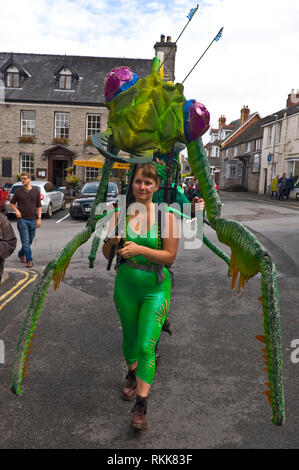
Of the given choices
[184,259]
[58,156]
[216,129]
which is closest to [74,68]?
[58,156]

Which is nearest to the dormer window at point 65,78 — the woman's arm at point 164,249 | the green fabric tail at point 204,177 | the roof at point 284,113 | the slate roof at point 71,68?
the slate roof at point 71,68

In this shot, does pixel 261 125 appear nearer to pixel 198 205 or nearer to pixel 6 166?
pixel 6 166

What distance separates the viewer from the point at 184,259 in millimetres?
8188

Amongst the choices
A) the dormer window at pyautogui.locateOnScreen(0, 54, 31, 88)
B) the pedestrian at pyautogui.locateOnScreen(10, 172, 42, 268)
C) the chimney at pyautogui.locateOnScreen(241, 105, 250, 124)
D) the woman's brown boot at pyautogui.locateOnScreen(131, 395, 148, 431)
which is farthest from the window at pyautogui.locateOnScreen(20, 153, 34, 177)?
the chimney at pyautogui.locateOnScreen(241, 105, 250, 124)

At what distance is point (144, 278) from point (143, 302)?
0.60 ft

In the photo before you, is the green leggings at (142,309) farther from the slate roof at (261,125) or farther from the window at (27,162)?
the slate roof at (261,125)

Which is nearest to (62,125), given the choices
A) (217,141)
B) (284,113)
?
(284,113)

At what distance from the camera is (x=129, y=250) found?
2.42m

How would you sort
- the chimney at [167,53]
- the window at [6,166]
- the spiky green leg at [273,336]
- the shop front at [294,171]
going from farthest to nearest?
the window at [6,166] < the chimney at [167,53] < the shop front at [294,171] < the spiky green leg at [273,336]

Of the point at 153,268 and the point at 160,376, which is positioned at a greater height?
the point at 153,268

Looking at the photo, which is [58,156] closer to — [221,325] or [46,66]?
[46,66]

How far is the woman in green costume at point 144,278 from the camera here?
252cm

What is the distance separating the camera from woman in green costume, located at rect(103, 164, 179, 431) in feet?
8.27
